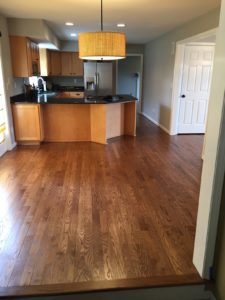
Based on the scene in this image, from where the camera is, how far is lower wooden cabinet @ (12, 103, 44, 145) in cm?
479

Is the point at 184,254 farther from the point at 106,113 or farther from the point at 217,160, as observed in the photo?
the point at 106,113

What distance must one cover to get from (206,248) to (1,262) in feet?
5.03

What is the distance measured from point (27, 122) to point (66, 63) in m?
3.87

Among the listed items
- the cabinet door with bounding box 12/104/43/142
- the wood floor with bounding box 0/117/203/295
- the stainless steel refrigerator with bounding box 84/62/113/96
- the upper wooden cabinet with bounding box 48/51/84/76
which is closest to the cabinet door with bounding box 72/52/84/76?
the upper wooden cabinet with bounding box 48/51/84/76

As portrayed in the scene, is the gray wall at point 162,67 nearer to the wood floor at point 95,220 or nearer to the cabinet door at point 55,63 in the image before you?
the wood floor at point 95,220

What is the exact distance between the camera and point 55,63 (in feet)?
26.0

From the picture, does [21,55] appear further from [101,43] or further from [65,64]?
[65,64]

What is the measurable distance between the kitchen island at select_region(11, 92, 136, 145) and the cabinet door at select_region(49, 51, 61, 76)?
9.26 feet

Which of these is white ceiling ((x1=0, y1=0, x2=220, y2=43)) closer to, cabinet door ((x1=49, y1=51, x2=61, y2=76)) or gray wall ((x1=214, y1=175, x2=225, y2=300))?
cabinet door ((x1=49, y1=51, x2=61, y2=76))

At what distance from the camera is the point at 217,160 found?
1.51 meters

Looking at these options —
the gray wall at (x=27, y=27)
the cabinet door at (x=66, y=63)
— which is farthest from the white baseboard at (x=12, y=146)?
the cabinet door at (x=66, y=63)

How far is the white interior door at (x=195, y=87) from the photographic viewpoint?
18.1ft

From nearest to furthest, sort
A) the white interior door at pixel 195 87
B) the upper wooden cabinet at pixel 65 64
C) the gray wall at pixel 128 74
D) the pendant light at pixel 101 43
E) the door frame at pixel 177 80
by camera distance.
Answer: the pendant light at pixel 101 43 → the door frame at pixel 177 80 → the white interior door at pixel 195 87 → the upper wooden cabinet at pixel 65 64 → the gray wall at pixel 128 74

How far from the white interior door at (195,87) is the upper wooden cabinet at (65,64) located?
3737mm
